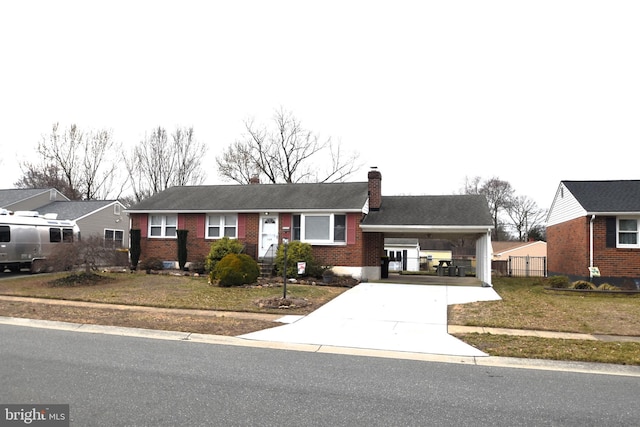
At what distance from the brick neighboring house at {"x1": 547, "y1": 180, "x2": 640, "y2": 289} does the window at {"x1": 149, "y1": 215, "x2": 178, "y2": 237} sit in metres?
18.8

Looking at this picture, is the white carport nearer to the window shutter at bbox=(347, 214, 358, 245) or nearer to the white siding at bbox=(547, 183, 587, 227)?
the window shutter at bbox=(347, 214, 358, 245)

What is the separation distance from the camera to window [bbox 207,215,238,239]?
22.9 m

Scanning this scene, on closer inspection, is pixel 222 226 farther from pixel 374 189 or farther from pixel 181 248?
pixel 374 189

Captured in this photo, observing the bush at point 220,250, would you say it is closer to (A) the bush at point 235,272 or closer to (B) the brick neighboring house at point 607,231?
(A) the bush at point 235,272

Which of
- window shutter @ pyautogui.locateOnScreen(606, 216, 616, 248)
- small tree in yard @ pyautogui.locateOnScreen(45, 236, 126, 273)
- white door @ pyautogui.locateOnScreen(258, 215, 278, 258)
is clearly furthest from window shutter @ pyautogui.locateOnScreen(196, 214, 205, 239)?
window shutter @ pyautogui.locateOnScreen(606, 216, 616, 248)

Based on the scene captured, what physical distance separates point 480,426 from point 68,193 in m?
46.0

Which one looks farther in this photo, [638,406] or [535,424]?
[638,406]

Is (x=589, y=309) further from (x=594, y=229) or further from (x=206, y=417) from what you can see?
(x=206, y=417)

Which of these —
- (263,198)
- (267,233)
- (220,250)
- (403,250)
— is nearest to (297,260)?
(267,233)

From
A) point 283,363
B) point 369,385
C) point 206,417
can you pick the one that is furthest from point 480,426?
point 283,363

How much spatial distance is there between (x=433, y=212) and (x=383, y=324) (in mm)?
11720

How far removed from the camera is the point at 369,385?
602cm

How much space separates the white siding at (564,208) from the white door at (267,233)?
529 inches

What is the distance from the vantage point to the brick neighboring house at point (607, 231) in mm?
19219
